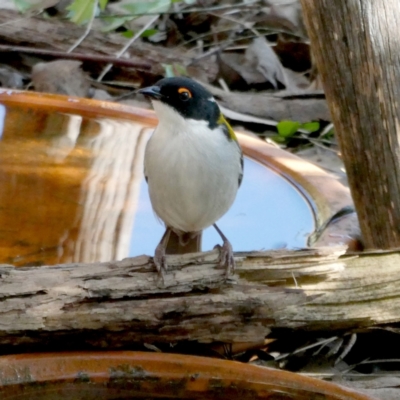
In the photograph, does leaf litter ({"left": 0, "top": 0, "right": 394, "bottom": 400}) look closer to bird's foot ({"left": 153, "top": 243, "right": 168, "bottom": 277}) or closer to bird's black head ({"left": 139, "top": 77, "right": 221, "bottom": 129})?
bird's black head ({"left": 139, "top": 77, "right": 221, "bottom": 129})

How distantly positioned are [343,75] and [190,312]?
146 cm

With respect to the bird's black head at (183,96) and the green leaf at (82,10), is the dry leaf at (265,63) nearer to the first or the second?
the green leaf at (82,10)

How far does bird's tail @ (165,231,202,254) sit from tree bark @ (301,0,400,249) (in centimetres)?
96

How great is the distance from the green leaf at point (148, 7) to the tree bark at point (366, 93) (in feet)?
14.8

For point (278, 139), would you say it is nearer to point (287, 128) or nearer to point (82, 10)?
point (287, 128)

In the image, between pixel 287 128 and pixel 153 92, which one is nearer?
pixel 153 92

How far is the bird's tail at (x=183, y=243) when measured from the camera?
4336mm

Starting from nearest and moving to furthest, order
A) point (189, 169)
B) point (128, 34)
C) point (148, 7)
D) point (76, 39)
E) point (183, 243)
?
point (189, 169), point (183, 243), point (76, 39), point (148, 7), point (128, 34)

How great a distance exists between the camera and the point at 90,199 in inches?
188

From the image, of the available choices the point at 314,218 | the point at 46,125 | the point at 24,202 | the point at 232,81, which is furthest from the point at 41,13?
the point at 314,218

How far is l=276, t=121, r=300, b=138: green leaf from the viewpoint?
712 cm

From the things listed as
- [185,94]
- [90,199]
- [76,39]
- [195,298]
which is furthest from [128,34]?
[195,298]

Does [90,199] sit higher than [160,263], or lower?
higher

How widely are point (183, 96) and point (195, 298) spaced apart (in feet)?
3.74
